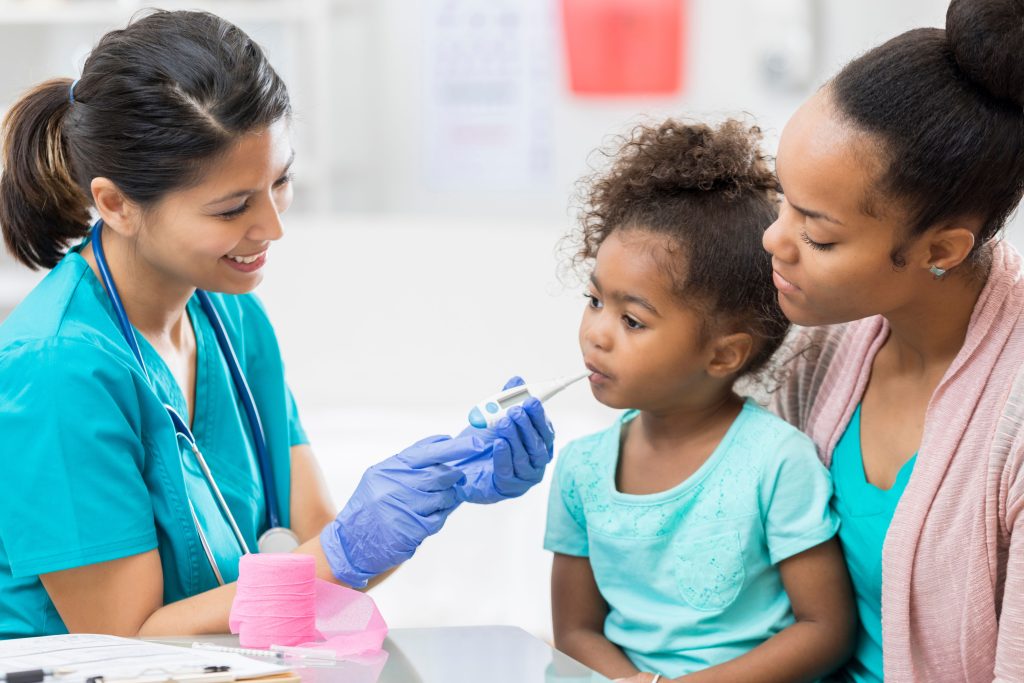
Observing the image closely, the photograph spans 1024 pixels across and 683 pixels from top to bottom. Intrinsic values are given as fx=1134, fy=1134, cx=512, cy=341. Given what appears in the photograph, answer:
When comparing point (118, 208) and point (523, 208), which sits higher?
point (118, 208)

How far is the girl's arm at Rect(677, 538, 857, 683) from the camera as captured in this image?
53.3 inches

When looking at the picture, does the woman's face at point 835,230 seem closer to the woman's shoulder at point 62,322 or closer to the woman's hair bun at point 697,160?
the woman's hair bun at point 697,160

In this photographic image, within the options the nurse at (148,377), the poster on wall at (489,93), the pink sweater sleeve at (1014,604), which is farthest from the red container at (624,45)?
the pink sweater sleeve at (1014,604)

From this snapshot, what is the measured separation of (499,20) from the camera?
3363 millimetres

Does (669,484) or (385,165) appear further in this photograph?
(385,165)

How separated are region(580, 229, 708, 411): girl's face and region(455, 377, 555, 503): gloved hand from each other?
138 mm

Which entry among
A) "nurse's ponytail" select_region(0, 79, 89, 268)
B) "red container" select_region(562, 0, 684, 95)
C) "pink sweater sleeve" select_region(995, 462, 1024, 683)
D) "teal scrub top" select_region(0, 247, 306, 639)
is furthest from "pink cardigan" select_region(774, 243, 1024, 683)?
"red container" select_region(562, 0, 684, 95)

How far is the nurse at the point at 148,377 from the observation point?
1275 millimetres

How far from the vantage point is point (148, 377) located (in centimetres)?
141

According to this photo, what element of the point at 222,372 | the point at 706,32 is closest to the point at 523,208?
the point at 706,32

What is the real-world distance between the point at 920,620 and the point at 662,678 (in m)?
0.31

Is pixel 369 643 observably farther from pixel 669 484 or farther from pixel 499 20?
pixel 499 20

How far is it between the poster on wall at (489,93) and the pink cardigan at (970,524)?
2217 millimetres

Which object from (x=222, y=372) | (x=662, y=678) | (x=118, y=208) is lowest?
(x=662, y=678)
